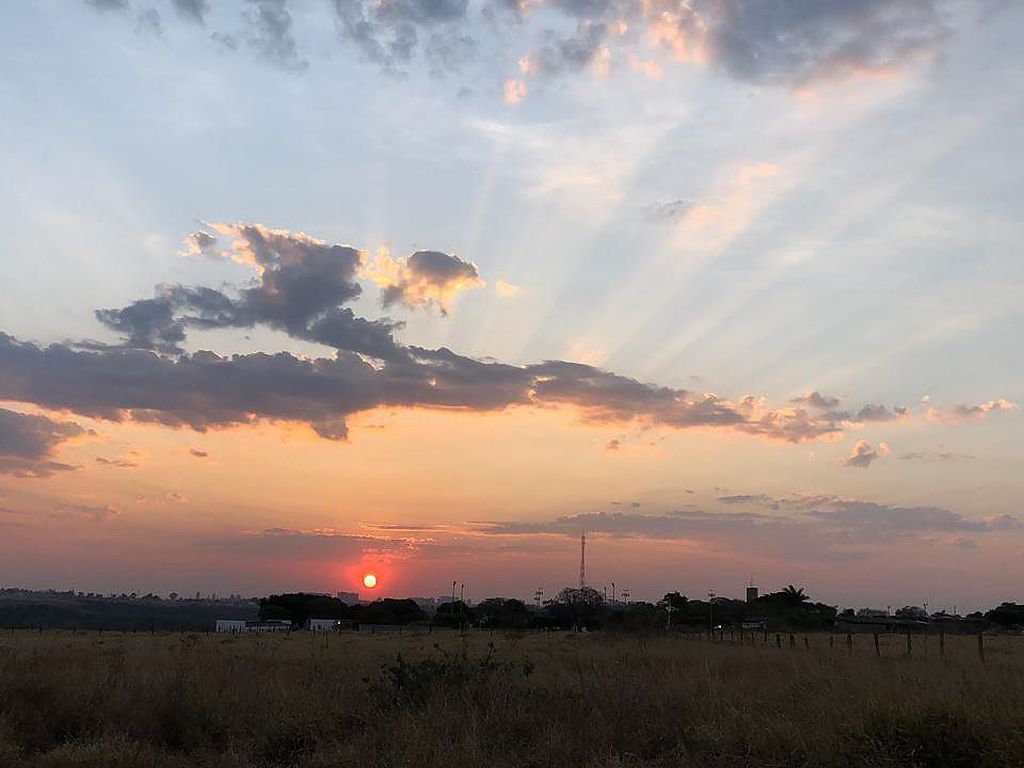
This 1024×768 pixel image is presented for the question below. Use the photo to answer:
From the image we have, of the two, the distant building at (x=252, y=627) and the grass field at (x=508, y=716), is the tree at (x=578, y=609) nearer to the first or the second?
the distant building at (x=252, y=627)

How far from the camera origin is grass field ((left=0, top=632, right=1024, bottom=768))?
1008 centimetres

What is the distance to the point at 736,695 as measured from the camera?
1352 centimetres

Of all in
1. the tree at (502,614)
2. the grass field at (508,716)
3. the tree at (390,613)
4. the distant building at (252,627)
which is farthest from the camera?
the tree at (390,613)

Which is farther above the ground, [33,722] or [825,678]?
[825,678]

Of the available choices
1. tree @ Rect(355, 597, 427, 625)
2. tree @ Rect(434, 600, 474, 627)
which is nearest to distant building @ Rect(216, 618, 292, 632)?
tree @ Rect(355, 597, 427, 625)

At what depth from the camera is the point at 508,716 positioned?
12.9 meters

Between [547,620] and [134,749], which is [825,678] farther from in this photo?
[547,620]

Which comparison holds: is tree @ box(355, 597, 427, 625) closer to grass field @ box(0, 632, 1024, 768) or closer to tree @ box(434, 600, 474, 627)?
tree @ box(434, 600, 474, 627)

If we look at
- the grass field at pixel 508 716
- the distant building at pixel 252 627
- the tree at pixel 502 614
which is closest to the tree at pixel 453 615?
the tree at pixel 502 614

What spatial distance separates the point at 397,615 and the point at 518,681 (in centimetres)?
11567

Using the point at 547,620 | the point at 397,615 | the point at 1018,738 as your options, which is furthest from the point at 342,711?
the point at 397,615

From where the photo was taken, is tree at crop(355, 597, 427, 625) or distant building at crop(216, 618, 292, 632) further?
tree at crop(355, 597, 427, 625)

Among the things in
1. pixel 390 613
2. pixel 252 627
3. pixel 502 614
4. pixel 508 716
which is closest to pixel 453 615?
pixel 502 614

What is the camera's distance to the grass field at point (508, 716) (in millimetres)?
10078
